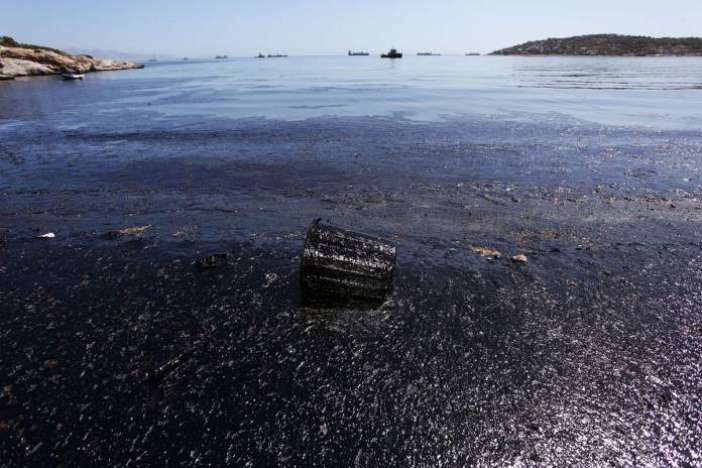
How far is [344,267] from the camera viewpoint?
5.35 meters

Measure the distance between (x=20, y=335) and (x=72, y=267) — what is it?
1750 millimetres

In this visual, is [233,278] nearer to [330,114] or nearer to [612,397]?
[612,397]

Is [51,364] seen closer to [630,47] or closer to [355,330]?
[355,330]

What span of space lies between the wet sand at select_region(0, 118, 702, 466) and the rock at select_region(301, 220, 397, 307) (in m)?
0.28

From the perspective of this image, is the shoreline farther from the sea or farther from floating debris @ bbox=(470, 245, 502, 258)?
floating debris @ bbox=(470, 245, 502, 258)

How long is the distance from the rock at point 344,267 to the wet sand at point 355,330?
0.92 ft

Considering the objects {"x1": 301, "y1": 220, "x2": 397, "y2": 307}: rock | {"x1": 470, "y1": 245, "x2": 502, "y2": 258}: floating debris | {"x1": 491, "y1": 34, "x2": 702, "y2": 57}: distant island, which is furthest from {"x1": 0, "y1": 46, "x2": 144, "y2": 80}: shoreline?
{"x1": 491, "y1": 34, "x2": 702, "y2": 57}: distant island

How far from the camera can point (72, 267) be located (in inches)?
249

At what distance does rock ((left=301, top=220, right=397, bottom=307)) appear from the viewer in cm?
535

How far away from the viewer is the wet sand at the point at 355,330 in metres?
3.61

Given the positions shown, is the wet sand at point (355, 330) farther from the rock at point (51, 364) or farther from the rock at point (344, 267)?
A: the rock at point (344, 267)

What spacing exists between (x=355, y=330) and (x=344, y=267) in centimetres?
87

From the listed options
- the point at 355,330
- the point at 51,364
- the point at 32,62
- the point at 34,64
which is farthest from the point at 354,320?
the point at 32,62

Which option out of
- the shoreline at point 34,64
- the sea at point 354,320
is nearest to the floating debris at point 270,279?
the sea at point 354,320
